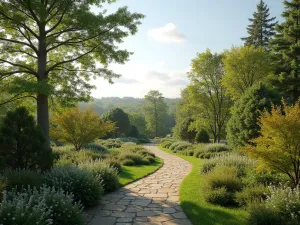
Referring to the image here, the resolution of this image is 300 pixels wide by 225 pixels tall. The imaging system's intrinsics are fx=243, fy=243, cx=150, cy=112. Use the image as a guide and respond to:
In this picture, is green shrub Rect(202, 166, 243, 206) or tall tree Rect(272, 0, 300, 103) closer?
green shrub Rect(202, 166, 243, 206)

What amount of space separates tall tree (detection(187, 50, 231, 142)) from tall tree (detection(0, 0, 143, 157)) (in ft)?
51.0

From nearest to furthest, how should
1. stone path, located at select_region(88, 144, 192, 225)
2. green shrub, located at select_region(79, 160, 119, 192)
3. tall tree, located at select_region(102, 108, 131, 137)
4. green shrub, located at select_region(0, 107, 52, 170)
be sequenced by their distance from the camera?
stone path, located at select_region(88, 144, 192, 225), green shrub, located at select_region(0, 107, 52, 170), green shrub, located at select_region(79, 160, 119, 192), tall tree, located at select_region(102, 108, 131, 137)

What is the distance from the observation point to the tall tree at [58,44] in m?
8.49

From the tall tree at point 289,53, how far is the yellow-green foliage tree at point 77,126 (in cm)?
1753

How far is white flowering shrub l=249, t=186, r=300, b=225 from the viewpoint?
4637mm

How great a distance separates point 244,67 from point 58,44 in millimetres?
17129

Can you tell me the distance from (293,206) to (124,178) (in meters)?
6.75

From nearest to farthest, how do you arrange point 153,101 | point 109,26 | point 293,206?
point 293,206, point 109,26, point 153,101

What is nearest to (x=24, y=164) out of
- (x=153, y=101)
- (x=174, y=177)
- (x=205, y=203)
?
(x=205, y=203)

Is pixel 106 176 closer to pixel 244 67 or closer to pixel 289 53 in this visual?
pixel 244 67

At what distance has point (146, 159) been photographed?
1557 cm

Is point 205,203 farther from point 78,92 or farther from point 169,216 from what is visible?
point 78,92

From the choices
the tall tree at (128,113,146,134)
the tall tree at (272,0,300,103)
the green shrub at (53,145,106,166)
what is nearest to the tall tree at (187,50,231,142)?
the tall tree at (272,0,300,103)

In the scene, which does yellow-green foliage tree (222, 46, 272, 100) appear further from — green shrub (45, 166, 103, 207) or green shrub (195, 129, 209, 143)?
green shrub (45, 166, 103, 207)
